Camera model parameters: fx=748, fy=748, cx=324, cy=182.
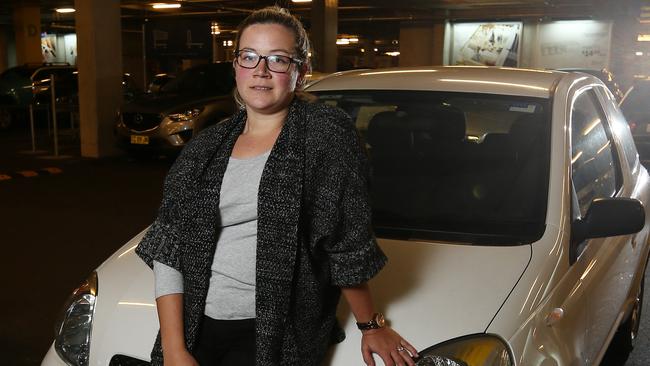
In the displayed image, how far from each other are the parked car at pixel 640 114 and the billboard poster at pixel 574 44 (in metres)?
13.6

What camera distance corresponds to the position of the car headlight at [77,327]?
7.81 ft

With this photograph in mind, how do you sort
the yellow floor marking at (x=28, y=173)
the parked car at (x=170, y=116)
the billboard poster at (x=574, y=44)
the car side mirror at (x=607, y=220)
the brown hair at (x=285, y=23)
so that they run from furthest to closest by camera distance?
the billboard poster at (x=574, y=44)
the parked car at (x=170, y=116)
the yellow floor marking at (x=28, y=173)
the car side mirror at (x=607, y=220)
the brown hair at (x=285, y=23)

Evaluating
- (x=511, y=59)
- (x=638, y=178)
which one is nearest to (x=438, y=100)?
(x=638, y=178)

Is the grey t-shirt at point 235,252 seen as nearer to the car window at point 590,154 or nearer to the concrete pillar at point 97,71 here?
the car window at point 590,154

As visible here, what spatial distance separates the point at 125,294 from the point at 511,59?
24.8m

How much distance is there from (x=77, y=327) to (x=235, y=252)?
83cm

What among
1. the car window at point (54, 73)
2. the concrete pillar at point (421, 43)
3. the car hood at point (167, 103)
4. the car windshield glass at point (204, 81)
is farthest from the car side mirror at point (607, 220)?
the concrete pillar at point (421, 43)

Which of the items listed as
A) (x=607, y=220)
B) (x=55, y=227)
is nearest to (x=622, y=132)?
(x=607, y=220)

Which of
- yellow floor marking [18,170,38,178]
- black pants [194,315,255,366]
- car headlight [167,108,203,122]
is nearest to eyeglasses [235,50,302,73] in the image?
black pants [194,315,255,366]

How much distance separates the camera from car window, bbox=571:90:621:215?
306 cm

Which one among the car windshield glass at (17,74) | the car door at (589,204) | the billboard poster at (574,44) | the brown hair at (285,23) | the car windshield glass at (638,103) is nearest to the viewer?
the brown hair at (285,23)

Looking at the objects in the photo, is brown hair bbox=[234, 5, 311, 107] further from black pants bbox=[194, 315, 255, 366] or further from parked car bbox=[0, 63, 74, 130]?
parked car bbox=[0, 63, 74, 130]

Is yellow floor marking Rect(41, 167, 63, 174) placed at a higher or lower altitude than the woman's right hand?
lower

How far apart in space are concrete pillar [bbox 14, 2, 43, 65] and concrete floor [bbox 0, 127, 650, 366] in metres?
14.4
